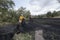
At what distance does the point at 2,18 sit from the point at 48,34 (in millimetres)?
40532

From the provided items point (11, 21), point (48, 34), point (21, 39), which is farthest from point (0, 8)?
point (48, 34)

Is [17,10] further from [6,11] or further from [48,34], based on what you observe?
[48,34]

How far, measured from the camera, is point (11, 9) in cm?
4938

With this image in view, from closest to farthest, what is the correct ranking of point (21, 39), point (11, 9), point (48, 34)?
point (48, 34), point (21, 39), point (11, 9)

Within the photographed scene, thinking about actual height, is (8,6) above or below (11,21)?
above

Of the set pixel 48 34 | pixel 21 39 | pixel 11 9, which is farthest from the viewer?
pixel 11 9

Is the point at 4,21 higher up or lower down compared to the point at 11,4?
lower down

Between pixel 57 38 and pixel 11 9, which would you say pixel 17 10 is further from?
pixel 57 38

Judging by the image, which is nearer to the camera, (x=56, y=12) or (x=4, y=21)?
(x=4, y=21)

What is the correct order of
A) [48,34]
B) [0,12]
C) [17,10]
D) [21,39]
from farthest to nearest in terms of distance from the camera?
[17,10], [0,12], [21,39], [48,34]

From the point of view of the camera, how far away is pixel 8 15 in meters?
46.9

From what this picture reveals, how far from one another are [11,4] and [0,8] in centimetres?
282

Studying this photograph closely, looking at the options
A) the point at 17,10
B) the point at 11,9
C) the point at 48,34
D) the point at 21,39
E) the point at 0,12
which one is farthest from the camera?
the point at 17,10

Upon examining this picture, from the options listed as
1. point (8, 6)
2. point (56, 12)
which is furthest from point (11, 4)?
point (56, 12)
